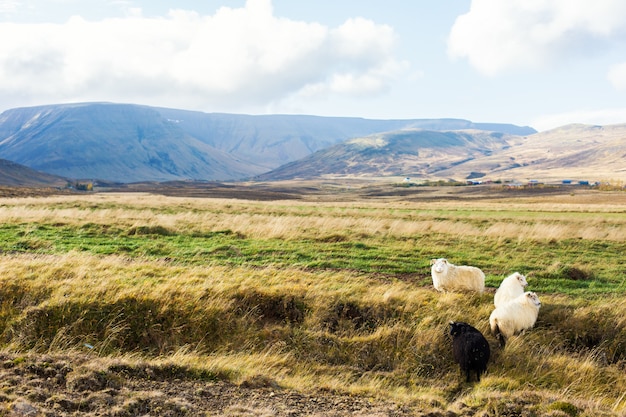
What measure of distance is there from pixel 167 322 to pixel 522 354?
7.50 meters

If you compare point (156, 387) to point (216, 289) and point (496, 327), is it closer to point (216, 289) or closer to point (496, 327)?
point (216, 289)

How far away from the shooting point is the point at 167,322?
1003 cm

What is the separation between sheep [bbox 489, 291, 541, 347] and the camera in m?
10.1

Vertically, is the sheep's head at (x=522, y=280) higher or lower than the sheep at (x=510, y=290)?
higher

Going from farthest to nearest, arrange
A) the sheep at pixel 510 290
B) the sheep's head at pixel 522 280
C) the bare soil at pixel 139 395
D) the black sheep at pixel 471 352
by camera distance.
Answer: the sheep's head at pixel 522 280, the sheep at pixel 510 290, the black sheep at pixel 471 352, the bare soil at pixel 139 395

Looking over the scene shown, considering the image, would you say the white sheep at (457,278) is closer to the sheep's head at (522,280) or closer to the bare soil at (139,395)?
the sheep's head at (522,280)

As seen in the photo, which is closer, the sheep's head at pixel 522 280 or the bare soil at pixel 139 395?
the bare soil at pixel 139 395

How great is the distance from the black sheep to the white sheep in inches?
121

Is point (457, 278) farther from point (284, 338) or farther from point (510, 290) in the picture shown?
point (284, 338)

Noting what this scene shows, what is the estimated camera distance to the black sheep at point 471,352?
Answer: 8977 millimetres

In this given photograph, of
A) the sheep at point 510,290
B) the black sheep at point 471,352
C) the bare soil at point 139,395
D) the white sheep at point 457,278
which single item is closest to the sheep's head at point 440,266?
the white sheep at point 457,278

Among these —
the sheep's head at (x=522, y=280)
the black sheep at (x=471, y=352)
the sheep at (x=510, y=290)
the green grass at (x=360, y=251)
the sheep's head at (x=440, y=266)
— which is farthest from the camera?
the green grass at (x=360, y=251)

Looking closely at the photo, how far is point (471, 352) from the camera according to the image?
29.5 ft

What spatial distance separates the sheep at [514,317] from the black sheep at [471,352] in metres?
1.09
